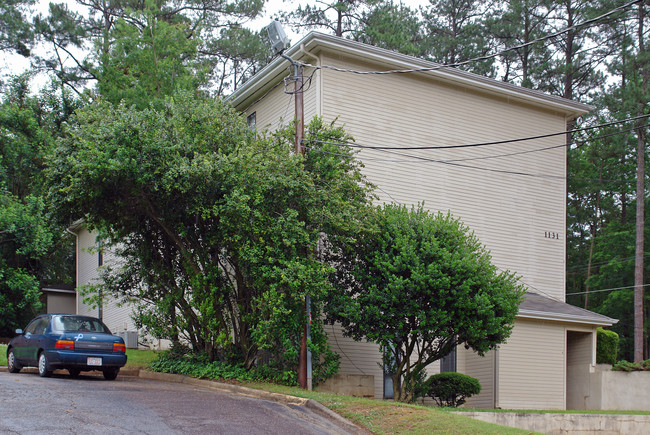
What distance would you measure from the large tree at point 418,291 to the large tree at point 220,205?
94 centimetres

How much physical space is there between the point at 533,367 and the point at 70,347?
12.6 m

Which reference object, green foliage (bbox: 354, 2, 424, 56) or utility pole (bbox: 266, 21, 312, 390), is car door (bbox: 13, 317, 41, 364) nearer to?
utility pole (bbox: 266, 21, 312, 390)

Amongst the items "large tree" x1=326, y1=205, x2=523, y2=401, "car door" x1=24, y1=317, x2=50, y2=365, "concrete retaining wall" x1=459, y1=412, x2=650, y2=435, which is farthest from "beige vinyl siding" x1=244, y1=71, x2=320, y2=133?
"concrete retaining wall" x1=459, y1=412, x2=650, y2=435

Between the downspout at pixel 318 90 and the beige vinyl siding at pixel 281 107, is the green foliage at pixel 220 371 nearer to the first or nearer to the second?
the beige vinyl siding at pixel 281 107

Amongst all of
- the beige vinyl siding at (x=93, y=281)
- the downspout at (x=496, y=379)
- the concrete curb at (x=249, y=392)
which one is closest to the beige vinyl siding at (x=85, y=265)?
the beige vinyl siding at (x=93, y=281)

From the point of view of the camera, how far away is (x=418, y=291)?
1568 cm

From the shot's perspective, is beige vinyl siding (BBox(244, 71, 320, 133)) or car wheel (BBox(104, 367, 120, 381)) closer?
car wheel (BBox(104, 367, 120, 381))

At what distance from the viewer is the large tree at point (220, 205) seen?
48.8ft

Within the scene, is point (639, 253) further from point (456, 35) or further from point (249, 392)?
point (249, 392)

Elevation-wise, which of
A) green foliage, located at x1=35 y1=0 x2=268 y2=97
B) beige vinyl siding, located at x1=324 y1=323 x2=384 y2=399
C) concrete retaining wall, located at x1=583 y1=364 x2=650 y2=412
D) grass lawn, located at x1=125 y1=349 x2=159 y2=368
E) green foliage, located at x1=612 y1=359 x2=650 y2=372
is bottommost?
concrete retaining wall, located at x1=583 y1=364 x2=650 y2=412

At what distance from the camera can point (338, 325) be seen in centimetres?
1908

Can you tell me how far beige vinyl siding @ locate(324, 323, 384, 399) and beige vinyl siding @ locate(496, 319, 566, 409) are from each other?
11.2 ft

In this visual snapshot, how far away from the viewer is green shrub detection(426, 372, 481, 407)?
1833 cm

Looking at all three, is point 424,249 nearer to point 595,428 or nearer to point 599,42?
point 595,428
